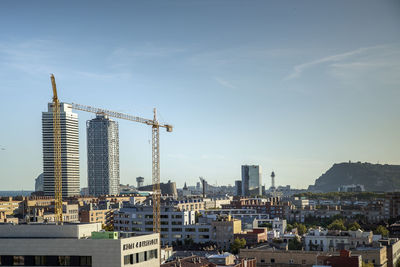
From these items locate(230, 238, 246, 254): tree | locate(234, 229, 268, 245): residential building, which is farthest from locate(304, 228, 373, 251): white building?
locate(234, 229, 268, 245): residential building

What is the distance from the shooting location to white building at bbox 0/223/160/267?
182 ft

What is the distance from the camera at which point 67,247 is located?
56375 mm

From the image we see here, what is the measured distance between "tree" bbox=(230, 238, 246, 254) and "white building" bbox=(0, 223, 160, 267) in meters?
75.3

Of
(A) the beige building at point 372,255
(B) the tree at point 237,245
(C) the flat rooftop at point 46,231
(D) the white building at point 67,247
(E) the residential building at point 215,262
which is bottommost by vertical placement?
(B) the tree at point 237,245

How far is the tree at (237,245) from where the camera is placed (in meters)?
133

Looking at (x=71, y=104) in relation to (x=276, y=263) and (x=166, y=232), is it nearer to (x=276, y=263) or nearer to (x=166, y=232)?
(x=166, y=232)

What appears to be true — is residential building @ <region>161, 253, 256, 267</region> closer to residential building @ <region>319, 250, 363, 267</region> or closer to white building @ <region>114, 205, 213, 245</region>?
residential building @ <region>319, 250, 363, 267</region>

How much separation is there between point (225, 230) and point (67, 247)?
97.1 meters

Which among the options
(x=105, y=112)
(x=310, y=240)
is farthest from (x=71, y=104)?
(x=310, y=240)

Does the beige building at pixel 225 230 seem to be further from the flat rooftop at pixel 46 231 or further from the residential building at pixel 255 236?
the flat rooftop at pixel 46 231

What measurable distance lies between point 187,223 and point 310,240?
1828 inches

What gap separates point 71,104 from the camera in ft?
520

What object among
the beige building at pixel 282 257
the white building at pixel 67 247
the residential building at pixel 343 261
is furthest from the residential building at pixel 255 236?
the white building at pixel 67 247

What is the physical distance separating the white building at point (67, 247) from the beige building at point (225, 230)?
91.1m
